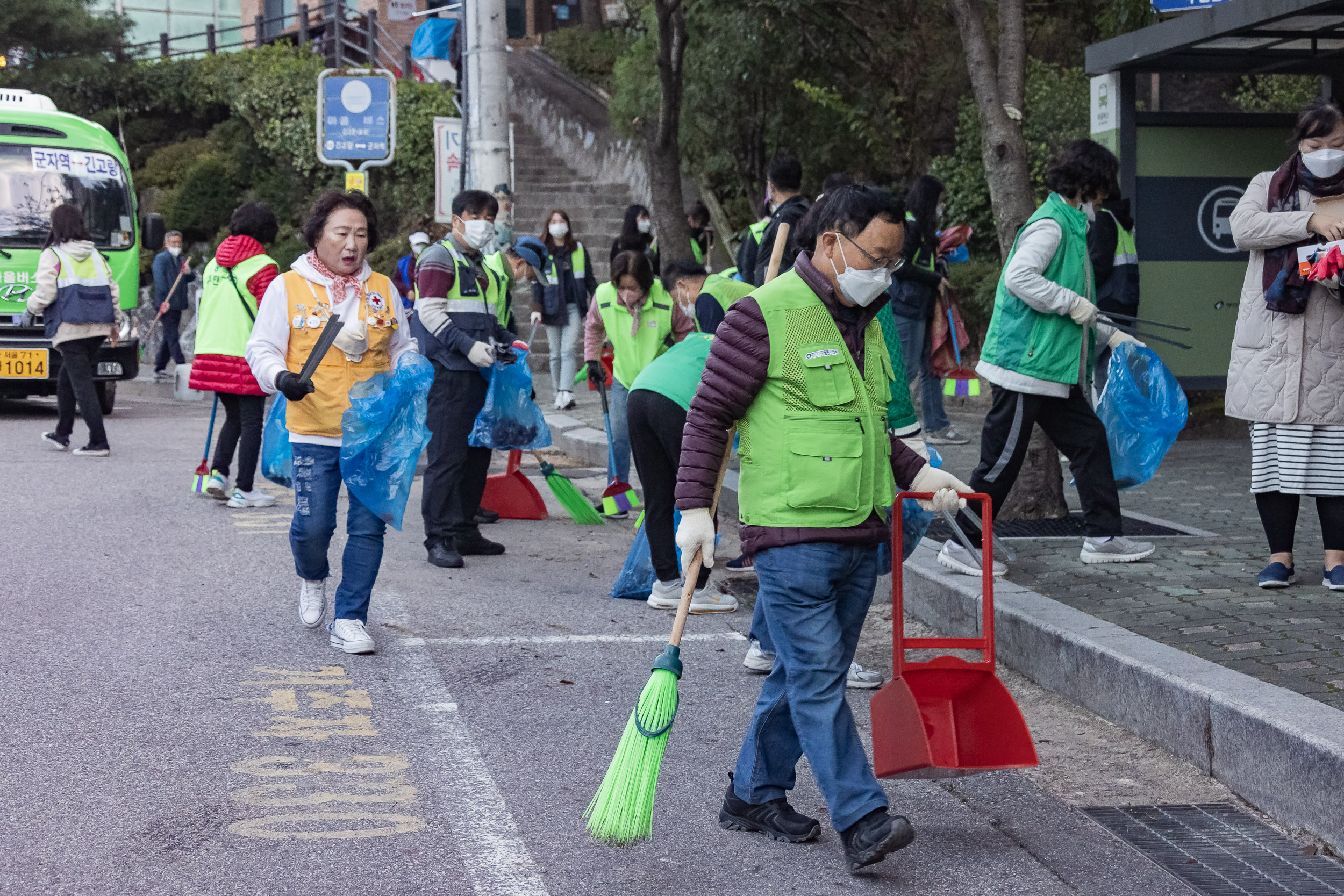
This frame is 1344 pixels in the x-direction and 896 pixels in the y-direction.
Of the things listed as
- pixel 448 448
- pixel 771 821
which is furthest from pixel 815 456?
pixel 448 448

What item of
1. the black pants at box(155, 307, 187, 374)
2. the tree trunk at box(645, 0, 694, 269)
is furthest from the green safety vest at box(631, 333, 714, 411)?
the black pants at box(155, 307, 187, 374)

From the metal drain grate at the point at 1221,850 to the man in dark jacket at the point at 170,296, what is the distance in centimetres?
1603

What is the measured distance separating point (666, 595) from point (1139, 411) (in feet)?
7.54

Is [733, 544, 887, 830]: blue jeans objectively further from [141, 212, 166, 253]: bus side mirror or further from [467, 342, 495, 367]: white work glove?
[141, 212, 166, 253]: bus side mirror

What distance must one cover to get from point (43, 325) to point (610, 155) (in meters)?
10.9

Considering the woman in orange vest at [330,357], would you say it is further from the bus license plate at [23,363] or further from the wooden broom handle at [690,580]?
the bus license plate at [23,363]

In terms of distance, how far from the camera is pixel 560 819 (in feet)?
13.4

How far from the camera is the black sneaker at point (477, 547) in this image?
789cm

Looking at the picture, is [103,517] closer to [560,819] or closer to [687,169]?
[560,819]

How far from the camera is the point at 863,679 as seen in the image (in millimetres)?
5523

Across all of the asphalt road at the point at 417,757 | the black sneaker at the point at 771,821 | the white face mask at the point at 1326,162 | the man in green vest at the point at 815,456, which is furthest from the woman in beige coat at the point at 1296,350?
the black sneaker at the point at 771,821

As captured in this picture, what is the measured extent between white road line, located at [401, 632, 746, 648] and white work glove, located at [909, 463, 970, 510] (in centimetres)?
233

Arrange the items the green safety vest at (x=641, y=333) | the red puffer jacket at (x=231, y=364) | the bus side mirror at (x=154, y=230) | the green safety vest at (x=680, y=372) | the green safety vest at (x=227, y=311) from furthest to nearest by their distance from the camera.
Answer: the bus side mirror at (x=154, y=230), the green safety vest at (x=227, y=311), the red puffer jacket at (x=231, y=364), the green safety vest at (x=641, y=333), the green safety vest at (x=680, y=372)

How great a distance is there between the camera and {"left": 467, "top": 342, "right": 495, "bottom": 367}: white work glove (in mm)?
7426
